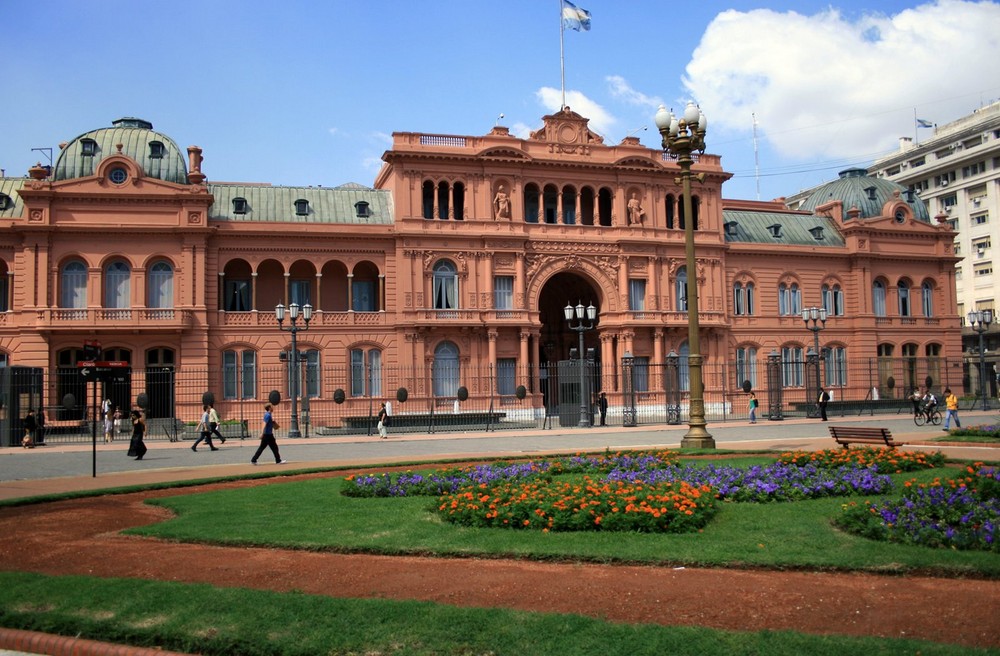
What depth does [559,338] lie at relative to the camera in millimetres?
54938

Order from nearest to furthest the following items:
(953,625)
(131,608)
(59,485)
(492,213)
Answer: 1. (953,625)
2. (131,608)
3. (59,485)
4. (492,213)

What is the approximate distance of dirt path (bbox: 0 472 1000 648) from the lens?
23.5 feet

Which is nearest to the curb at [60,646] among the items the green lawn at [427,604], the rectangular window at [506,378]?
the green lawn at [427,604]

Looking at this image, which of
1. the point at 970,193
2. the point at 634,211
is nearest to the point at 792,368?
the point at 634,211

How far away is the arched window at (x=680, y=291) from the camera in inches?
2002

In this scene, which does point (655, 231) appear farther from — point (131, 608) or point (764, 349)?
point (131, 608)

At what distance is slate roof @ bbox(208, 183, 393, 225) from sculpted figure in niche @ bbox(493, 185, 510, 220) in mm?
6215

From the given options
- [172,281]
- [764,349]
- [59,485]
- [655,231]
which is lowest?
[59,485]

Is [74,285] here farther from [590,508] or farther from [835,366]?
[835,366]

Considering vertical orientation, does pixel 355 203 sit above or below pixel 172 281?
above

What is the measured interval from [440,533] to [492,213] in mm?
37799

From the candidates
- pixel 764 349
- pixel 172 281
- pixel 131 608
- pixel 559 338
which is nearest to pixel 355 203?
pixel 172 281

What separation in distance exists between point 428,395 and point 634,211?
666 inches

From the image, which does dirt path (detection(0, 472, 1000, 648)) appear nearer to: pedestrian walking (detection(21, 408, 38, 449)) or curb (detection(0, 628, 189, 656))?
curb (detection(0, 628, 189, 656))
